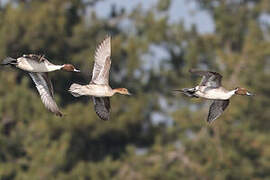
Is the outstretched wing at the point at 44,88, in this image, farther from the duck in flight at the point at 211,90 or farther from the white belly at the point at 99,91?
the duck in flight at the point at 211,90

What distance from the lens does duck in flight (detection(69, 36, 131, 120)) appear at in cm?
1111

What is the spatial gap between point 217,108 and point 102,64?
1.68 m

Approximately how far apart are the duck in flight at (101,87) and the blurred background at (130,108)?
10.8 metres

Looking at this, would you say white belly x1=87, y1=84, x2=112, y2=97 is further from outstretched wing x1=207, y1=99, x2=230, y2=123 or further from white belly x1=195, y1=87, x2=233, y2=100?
outstretched wing x1=207, y1=99, x2=230, y2=123

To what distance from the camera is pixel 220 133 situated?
2430 cm

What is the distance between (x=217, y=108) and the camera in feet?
38.6

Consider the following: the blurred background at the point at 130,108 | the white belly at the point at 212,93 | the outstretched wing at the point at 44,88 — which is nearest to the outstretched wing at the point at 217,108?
the white belly at the point at 212,93

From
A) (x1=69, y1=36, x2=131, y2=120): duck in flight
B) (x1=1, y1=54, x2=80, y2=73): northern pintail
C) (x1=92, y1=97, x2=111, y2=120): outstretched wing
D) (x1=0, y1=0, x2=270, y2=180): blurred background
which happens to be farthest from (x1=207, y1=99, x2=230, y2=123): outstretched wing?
(x1=0, y1=0, x2=270, y2=180): blurred background

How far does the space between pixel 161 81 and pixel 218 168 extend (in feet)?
17.3

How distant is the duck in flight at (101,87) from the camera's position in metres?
11.1

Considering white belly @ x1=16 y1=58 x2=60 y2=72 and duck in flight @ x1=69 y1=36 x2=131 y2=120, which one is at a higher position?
white belly @ x1=16 y1=58 x2=60 y2=72

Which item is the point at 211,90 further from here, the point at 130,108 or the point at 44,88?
the point at 130,108

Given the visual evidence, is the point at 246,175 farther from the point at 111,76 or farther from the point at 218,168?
the point at 111,76

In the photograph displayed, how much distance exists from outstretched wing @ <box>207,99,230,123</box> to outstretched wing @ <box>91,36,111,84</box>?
147 cm
